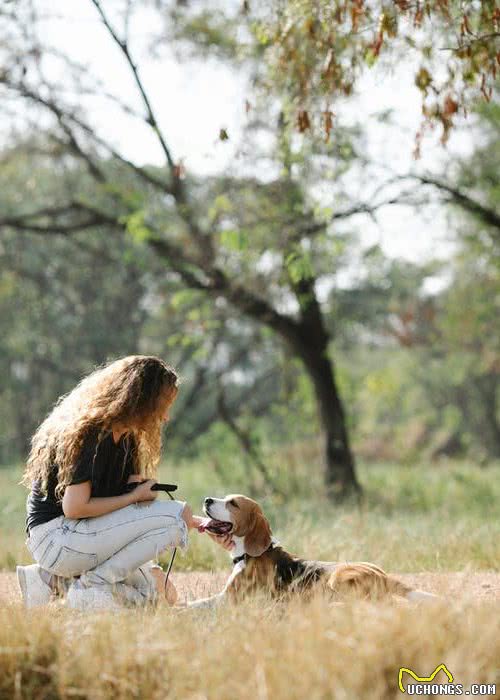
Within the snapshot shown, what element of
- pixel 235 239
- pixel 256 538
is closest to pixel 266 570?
pixel 256 538

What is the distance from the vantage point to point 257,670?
11.8 feet

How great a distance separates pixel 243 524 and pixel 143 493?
633mm

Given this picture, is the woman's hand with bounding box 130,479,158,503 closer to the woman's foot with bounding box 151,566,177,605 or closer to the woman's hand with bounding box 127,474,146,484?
the woman's hand with bounding box 127,474,146,484

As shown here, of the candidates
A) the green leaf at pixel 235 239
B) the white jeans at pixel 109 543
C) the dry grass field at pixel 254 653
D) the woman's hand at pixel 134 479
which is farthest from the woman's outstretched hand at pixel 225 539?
the green leaf at pixel 235 239

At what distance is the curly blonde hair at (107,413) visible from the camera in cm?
516

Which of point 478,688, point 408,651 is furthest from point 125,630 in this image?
point 478,688

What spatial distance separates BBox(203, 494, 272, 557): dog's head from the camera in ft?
17.8

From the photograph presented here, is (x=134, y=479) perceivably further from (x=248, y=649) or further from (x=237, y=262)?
(x=237, y=262)

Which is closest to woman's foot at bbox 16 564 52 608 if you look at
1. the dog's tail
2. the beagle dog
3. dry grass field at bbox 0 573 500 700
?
the beagle dog

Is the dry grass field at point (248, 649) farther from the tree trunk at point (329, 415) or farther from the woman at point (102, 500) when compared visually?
the tree trunk at point (329, 415)

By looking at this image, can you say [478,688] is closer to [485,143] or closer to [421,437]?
[485,143]

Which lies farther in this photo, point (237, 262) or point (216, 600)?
point (237, 262)

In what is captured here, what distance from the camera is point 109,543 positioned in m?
5.18

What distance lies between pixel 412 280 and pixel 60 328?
1008 cm
